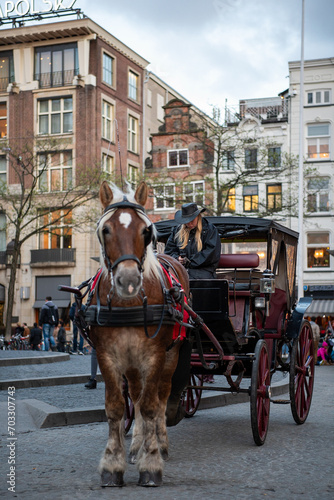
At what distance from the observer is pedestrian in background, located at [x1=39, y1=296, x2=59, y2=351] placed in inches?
921

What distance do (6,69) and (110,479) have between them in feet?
139

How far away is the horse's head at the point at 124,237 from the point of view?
15.9 feet

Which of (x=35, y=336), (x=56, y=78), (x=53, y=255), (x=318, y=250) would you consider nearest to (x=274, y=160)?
(x=318, y=250)

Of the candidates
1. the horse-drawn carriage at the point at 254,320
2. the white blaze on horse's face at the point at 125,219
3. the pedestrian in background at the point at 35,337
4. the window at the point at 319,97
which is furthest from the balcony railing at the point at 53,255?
the white blaze on horse's face at the point at 125,219

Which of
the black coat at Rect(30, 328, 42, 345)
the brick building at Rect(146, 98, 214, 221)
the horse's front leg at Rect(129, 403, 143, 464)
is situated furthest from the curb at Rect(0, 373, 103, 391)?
the brick building at Rect(146, 98, 214, 221)

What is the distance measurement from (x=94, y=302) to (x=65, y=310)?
3536 cm

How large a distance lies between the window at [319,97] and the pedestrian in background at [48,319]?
2171cm

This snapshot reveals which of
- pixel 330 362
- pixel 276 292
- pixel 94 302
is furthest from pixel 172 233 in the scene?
pixel 330 362

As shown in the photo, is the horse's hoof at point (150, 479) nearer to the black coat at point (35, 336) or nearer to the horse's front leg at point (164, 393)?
the horse's front leg at point (164, 393)

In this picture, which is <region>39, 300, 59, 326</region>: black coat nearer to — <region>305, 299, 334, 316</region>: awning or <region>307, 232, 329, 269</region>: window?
<region>305, 299, 334, 316</region>: awning

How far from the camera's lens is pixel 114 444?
5.34 metres

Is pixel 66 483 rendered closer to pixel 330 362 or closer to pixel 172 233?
pixel 172 233

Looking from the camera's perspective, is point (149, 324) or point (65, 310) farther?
point (65, 310)

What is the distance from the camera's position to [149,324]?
535 centimetres
